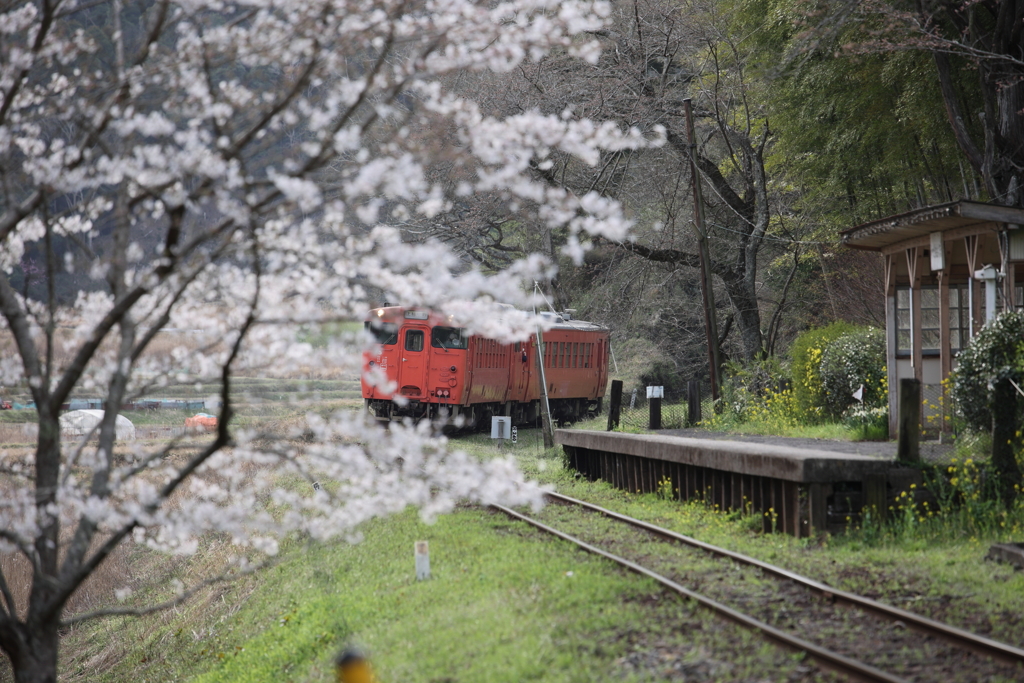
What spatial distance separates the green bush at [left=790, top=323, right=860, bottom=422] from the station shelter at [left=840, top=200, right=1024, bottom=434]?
8.94 ft

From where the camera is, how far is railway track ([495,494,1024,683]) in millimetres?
5383

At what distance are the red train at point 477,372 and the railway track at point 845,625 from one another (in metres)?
12.6

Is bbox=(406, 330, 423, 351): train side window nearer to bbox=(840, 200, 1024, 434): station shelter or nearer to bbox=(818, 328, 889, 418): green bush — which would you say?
bbox=(818, 328, 889, 418): green bush

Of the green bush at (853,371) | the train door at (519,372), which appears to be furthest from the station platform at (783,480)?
the train door at (519,372)

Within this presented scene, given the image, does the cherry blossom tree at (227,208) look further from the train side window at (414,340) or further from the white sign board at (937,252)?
the train side window at (414,340)

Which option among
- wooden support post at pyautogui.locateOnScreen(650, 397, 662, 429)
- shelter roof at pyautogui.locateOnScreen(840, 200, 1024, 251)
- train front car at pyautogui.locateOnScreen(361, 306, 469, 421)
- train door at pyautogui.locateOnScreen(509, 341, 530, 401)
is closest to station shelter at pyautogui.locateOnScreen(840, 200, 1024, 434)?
shelter roof at pyautogui.locateOnScreen(840, 200, 1024, 251)

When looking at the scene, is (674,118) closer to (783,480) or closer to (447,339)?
(447,339)

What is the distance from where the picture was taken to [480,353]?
75.0 feet

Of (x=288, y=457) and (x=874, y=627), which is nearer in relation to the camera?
(x=288, y=457)

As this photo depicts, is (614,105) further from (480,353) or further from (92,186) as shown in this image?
(92,186)

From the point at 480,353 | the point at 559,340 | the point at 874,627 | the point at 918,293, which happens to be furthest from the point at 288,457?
the point at 559,340

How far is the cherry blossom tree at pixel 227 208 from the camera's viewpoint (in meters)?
5.48

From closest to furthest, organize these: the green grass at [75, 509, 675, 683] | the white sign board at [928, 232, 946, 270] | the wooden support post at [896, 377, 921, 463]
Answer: the green grass at [75, 509, 675, 683] → the wooden support post at [896, 377, 921, 463] → the white sign board at [928, 232, 946, 270]

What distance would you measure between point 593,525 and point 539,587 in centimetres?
300
